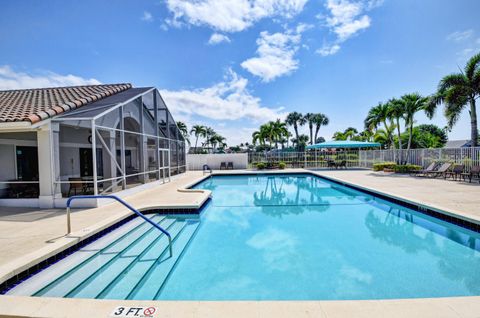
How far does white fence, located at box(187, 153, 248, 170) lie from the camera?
21094 mm

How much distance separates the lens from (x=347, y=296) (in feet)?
10.9

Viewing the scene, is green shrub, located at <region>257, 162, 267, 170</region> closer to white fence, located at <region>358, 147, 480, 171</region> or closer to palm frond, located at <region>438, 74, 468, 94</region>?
white fence, located at <region>358, 147, 480, 171</region>

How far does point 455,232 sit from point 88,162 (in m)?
14.1

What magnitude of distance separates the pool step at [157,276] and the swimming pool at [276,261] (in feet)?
0.05

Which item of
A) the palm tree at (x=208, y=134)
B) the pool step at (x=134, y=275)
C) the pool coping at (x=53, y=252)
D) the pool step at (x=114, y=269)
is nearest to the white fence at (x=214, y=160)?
the pool coping at (x=53, y=252)

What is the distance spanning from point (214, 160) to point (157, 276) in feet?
57.3

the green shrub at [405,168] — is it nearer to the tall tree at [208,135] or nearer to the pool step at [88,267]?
the pool step at [88,267]

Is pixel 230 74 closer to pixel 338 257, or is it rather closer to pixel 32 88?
pixel 32 88

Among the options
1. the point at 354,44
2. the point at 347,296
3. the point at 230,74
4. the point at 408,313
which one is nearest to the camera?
the point at 408,313

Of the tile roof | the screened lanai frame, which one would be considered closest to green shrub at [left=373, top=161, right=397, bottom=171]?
the screened lanai frame

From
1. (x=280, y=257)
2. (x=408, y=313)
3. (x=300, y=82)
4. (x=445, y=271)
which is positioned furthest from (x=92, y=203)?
(x=300, y=82)

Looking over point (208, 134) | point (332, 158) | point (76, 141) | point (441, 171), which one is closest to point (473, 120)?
point (441, 171)

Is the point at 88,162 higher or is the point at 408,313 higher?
the point at 88,162

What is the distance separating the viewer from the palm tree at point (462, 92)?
12.3 metres
